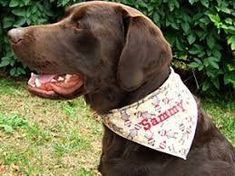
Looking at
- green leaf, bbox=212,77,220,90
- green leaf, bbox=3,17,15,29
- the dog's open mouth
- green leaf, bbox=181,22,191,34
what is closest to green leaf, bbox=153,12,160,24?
green leaf, bbox=181,22,191,34

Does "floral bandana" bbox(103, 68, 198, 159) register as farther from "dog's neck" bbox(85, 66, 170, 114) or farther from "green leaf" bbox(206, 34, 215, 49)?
"green leaf" bbox(206, 34, 215, 49)

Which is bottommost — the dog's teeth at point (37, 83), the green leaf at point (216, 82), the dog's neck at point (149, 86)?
the green leaf at point (216, 82)

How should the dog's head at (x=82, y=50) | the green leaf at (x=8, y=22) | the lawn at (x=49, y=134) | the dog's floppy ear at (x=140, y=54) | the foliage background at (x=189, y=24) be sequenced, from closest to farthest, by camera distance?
1. the dog's floppy ear at (x=140, y=54)
2. the dog's head at (x=82, y=50)
3. the lawn at (x=49, y=134)
4. the foliage background at (x=189, y=24)
5. the green leaf at (x=8, y=22)

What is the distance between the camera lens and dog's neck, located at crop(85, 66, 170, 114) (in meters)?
3.40

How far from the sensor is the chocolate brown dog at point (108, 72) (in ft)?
11.1

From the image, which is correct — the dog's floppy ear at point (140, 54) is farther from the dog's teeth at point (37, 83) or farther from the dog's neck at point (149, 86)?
the dog's teeth at point (37, 83)

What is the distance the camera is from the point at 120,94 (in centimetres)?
346

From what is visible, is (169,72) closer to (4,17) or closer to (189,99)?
(189,99)

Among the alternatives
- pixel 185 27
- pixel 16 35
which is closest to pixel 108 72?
pixel 16 35

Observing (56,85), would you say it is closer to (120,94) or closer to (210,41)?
(120,94)

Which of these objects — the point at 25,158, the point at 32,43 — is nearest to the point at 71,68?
the point at 32,43

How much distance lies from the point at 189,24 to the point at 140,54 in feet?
11.5

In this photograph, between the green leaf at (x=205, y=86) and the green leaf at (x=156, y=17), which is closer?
the green leaf at (x=156, y=17)

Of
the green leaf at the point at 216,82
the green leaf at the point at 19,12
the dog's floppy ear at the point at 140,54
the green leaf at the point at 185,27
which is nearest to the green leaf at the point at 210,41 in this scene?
the green leaf at the point at 185,27
